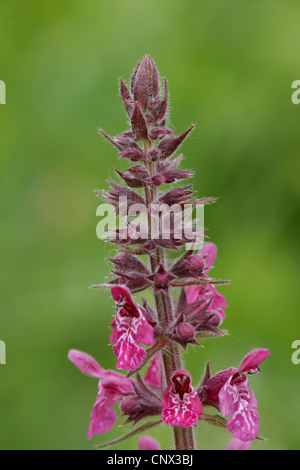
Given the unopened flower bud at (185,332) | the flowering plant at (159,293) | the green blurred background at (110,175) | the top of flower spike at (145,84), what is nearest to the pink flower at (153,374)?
the flowering plant at (159,293)

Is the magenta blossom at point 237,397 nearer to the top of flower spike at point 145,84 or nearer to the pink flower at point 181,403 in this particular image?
the pink flower at point 181,403

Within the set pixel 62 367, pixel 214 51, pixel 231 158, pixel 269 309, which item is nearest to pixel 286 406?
pixel 269 309

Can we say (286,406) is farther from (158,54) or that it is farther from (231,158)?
(158,54)

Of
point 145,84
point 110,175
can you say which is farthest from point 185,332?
point 110,175

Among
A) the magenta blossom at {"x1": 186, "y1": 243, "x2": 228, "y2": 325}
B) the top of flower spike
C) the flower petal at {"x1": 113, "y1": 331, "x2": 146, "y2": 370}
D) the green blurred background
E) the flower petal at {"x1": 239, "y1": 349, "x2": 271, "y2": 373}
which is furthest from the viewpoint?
the green blurred background

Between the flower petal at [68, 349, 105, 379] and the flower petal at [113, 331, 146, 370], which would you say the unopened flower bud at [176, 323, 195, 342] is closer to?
the flower petal at [113, 331, 146, 370]

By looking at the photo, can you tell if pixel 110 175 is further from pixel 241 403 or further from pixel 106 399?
pixel 241 403

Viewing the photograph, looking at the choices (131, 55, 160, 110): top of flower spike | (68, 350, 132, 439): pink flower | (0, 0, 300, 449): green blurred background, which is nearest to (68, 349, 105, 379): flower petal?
(68, 350, 132, 439): pink flower
